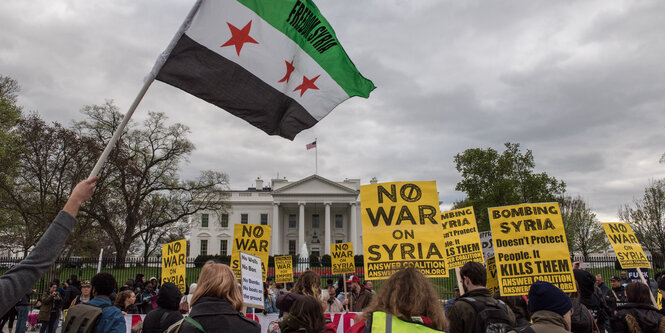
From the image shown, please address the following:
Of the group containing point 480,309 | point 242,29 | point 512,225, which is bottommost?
point 480,309

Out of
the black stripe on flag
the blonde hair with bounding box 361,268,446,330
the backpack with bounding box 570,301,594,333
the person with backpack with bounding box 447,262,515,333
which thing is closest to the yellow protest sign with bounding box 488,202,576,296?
the backpack with bounding box 570,301,594,333

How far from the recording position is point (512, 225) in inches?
264

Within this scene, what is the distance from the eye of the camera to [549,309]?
3.47 meters

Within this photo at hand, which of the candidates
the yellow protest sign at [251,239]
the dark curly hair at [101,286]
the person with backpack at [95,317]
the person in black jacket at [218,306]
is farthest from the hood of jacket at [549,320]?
the yellow protest sign at [251,239]

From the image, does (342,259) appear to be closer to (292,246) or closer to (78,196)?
(78,196)

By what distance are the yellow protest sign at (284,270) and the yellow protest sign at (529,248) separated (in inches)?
331

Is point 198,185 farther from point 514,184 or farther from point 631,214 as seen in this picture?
point 631,214

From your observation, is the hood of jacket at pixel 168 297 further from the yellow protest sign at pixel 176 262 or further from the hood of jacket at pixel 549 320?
the yellow protest sign at pixel 176 262

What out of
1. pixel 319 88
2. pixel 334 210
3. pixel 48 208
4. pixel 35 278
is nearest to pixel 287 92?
pixel 319 88

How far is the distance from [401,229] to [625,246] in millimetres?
6047

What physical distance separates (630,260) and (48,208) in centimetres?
3168

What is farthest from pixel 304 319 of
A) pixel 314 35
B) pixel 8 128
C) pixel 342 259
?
pixel 8 128

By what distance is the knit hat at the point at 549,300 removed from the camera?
345 cm

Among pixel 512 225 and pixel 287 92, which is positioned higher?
pixel 287 92
